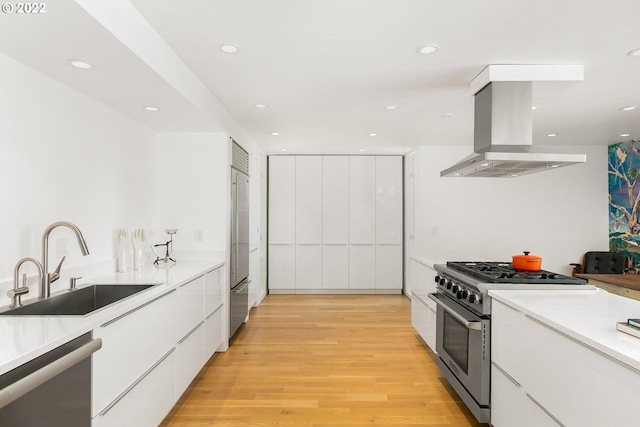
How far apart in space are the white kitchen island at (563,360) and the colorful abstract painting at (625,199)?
3.64m

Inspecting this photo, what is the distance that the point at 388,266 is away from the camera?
6277 millimetres

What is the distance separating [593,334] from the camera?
148 cm

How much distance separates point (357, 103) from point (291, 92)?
2.12 ft

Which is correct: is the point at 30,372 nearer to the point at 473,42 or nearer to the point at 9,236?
the point at 9,236

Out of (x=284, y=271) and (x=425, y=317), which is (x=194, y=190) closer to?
(x=425, y=317)

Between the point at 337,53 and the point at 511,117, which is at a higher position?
the point at 337,53

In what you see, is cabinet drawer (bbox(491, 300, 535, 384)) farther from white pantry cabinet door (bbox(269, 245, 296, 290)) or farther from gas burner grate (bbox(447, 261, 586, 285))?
white pantry cabinet door (bbox(269, 245, 296, 290))

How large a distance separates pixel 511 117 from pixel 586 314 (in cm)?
147

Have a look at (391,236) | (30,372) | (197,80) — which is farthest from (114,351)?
(391,236)

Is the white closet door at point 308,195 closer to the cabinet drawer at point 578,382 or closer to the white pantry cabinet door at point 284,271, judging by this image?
the white pantry cabinet door at point 284,271

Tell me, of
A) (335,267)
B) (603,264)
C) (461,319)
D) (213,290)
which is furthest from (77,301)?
(603,264)

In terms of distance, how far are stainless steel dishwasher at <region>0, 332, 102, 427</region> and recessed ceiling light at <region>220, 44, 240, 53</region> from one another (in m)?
1.71

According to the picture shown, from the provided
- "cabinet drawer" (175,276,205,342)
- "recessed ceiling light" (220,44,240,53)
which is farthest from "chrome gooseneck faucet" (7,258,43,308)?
"recessed ceiling light" (220,44,240,53)

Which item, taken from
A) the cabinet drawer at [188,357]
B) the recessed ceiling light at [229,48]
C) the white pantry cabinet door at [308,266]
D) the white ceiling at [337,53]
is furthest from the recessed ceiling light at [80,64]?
the white pantry cabinet door at [308,266]
